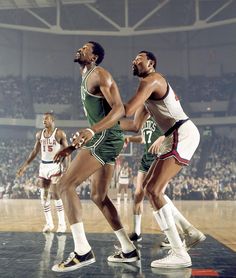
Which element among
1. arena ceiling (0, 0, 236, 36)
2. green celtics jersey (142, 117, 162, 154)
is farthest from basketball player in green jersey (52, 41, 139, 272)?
arena ceiling (0, 0, 236, 36)

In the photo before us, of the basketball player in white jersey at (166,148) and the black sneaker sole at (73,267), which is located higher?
the basketball player in white jersey at (166,148)

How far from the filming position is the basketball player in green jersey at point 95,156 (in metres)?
3.00

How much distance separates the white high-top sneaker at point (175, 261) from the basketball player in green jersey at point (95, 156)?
36 centimetres

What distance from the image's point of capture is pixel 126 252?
3453 millimetres

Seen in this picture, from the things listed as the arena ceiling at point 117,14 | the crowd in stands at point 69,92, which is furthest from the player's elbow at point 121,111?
the crowd in stands at point 69,92

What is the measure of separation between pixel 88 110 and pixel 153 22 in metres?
23.8

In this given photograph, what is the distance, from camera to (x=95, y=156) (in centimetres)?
325

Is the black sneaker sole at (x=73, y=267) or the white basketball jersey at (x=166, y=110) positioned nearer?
the black sneaker sole at (x=73, y=267)

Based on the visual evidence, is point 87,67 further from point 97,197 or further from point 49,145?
point 49,145

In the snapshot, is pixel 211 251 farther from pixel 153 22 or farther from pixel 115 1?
pixel 153 22

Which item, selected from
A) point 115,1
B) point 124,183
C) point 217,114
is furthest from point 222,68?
point 124,183

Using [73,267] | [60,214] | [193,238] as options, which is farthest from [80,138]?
[60,214]

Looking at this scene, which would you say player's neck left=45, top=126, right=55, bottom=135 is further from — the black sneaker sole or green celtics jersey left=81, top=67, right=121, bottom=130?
the black sneaker sole

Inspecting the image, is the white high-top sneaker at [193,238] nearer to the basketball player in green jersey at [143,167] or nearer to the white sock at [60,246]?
the basketball player in green jersey at [143,167]
